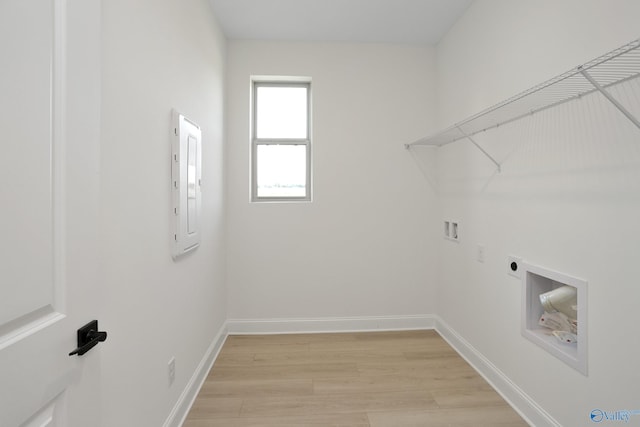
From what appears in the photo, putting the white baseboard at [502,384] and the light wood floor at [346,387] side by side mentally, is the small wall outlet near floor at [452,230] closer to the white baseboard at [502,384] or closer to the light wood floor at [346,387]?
the white baseboard at [502,384]

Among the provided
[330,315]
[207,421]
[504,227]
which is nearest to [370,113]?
[504,227]

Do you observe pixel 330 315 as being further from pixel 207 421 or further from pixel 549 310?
pixel 549 310

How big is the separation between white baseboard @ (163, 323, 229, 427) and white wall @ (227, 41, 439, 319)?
47cm

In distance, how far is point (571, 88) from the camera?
1.37 meters

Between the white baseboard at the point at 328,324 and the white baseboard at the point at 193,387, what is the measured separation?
0.94 feet

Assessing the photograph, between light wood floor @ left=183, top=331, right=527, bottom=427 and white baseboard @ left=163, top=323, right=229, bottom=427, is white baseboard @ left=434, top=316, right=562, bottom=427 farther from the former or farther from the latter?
white baseboard @ left=163, top=323, right=229, bottom=427

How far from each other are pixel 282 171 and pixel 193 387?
77.4 inches

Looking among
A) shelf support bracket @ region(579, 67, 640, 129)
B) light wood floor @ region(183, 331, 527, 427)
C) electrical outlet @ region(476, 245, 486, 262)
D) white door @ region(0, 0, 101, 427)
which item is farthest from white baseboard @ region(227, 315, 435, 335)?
shelf support bracket @ region(579, 67, 640, 129)

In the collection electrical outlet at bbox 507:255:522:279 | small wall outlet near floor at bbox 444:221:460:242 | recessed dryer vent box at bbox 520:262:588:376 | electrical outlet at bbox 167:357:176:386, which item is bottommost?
electrical outlet at bbox 167:357:176:386

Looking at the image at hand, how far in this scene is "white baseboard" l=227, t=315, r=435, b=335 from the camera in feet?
9.63

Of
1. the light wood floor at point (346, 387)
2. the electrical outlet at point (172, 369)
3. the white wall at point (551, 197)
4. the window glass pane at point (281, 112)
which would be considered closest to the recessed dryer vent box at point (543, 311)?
the white wall at point (551, 197)

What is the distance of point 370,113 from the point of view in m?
2.96

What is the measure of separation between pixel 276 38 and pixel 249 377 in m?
2.91

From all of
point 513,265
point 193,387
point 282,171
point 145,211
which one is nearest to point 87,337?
point 145,211
